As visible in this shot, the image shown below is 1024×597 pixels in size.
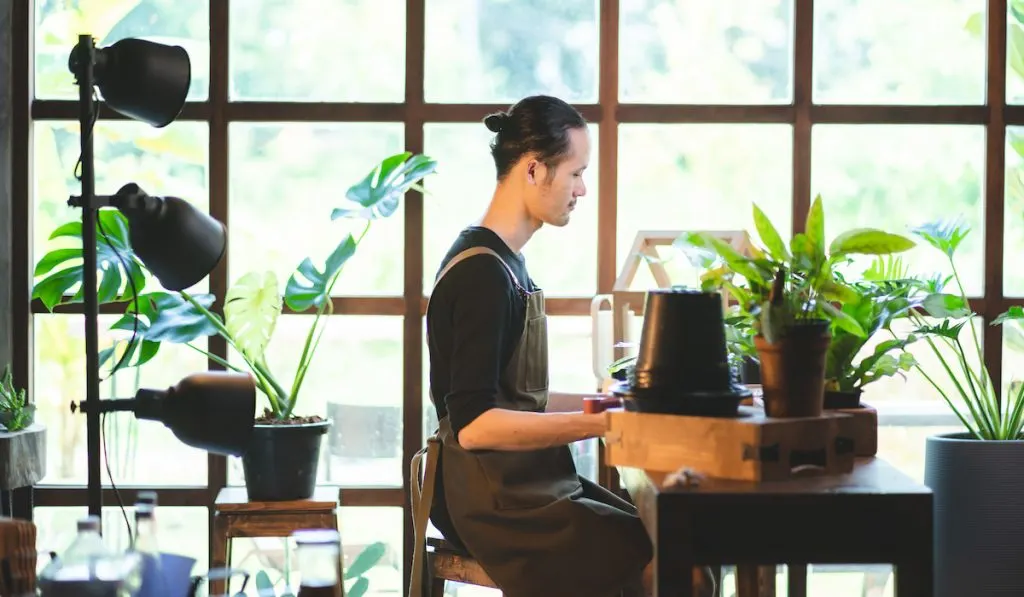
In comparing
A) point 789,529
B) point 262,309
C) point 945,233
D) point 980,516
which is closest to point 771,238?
point 789,529

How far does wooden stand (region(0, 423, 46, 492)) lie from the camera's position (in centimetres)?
298

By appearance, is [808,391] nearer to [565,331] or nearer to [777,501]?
[777,501]

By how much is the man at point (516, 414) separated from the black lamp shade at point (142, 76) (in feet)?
2.09

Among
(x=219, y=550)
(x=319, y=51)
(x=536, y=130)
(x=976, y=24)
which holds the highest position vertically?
(x=976, y=24)

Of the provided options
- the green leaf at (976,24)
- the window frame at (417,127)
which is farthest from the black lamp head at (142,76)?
the green leaf at (976,24)

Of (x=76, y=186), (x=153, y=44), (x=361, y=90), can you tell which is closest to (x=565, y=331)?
(x=361, y=90)

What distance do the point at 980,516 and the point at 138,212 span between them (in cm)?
239

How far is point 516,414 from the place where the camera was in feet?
6.97

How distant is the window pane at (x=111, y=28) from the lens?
3.52 metres

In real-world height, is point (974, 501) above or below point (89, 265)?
below

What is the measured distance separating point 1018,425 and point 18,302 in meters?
3.08

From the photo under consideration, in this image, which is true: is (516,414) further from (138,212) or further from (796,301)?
(138,212)

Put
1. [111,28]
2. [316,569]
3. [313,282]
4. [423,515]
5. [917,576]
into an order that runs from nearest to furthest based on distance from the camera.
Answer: [316,569]
[917,576]
[423,515]
[313,282]
[111,28]

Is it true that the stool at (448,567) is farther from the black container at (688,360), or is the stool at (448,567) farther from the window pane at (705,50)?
the window pane at (705,50)
